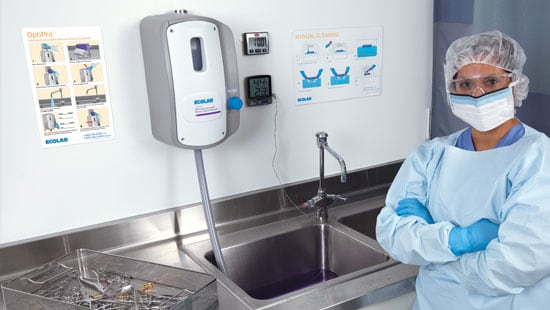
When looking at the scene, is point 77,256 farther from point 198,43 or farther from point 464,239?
point 464,239

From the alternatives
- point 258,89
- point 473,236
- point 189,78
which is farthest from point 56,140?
point 473,236

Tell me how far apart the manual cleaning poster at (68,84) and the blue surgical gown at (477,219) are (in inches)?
33.3

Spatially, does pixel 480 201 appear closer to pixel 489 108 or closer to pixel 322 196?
pixel 489 108

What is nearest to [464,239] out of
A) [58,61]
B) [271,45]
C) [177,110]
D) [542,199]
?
[542,199]

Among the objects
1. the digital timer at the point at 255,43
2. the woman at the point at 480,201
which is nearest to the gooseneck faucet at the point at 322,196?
the digital timer at the point at 255,43

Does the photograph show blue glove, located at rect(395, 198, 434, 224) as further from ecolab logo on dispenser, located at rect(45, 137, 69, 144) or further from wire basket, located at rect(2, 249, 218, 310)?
ecolab logo on dispenser, located at rect(45, 137, 69, 144)

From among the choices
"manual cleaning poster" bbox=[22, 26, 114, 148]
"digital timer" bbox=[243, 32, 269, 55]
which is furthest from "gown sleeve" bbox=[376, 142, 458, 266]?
"manual cleaning poster" bbox=[22, 26, 114, 148]

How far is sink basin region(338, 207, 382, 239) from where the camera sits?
1.68 metres

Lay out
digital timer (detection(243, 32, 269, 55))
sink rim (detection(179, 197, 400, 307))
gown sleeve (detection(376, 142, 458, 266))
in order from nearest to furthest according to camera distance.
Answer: gown sleeve (detection(376, 142, 458, 266)), sink rim (detection(179, 197, 400, 307)), digital timer (detection(243, 32, 269, 55))

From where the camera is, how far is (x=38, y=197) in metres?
1.32

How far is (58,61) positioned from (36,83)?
3.2 inches

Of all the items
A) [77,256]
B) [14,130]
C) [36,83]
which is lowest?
[77,256]

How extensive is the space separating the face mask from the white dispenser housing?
59cm

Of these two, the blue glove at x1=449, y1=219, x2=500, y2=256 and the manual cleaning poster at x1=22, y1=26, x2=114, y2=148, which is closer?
the blue glove at x1=449, y1=219, x2=500, y2=256
